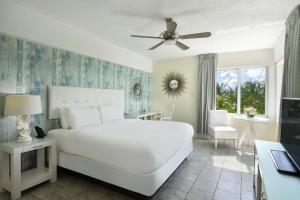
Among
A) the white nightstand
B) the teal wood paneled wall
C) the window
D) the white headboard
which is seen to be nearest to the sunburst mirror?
the window

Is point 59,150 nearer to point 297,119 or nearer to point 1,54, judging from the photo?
point 1,54

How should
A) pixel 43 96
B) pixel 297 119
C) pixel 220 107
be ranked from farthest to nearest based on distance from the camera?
pixel 220 107, pixel 43 96, pixel 297 119

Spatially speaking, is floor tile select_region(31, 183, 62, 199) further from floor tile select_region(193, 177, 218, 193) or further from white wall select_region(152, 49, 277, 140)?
white wall select_region(152, 49, 277, 140)

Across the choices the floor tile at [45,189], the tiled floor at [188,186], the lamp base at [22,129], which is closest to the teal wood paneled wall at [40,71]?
the lamp base at [22,129]

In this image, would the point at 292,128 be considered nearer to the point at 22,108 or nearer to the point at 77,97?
the point at 22,108

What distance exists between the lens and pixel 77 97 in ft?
10.4

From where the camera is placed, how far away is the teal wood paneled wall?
2264 millimetres

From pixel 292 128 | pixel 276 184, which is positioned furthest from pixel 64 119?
pixel 292 128

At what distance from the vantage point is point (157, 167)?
188 cm

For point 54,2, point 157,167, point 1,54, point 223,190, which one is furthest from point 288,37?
point 1,54

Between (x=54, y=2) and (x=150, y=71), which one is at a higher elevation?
(x=54, y=2)

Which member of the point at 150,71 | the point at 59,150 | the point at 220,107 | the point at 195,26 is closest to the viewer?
the point at 59,150

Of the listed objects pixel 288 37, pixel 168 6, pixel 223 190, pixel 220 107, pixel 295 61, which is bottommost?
pixel 223 190

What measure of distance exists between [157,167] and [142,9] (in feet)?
7.15
